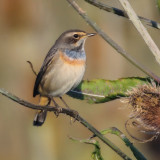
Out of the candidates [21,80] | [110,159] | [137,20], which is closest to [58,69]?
[137,20]

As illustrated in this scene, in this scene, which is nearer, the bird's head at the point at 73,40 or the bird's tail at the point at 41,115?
the bird's head at the point at 73,40

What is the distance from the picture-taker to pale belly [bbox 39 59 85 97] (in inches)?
192

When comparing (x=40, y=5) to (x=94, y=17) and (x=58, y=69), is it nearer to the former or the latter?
(x=94, y=17)

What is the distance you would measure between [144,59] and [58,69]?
731cm

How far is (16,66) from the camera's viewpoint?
1348 centimetres

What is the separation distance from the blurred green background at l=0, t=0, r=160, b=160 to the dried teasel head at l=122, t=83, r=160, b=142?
8544 mm

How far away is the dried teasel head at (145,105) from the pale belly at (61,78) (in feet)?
5.17

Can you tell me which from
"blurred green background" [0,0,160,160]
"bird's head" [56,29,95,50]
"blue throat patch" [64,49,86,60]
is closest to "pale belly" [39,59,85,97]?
"blue throat patch" [64,49,86,60]

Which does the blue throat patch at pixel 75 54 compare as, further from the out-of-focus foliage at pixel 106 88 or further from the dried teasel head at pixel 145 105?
the dried teasel head at pixel 145 105

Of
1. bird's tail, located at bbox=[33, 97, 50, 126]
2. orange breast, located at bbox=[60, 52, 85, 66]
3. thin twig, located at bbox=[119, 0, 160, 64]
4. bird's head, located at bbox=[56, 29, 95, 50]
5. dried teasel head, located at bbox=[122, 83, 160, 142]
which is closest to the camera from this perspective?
thin twig, located at bbox=[119, 0, 160, 64]

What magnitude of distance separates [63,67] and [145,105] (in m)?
1.96

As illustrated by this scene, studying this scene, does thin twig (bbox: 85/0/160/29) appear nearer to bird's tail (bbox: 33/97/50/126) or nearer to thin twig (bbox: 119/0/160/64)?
thin twig (bbox: 119/0/160/64)

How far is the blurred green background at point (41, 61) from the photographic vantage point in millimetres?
12242

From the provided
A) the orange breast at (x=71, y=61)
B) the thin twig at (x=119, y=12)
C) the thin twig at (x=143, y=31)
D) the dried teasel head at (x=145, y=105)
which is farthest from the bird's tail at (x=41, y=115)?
the thin twig at (x=143, y=31)
